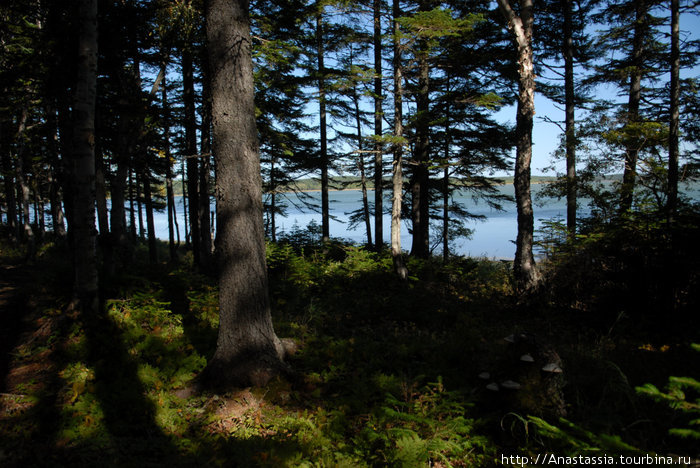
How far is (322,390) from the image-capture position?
14.6ft

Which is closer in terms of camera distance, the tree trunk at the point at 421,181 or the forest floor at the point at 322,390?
the forest floor at the point at 322,390

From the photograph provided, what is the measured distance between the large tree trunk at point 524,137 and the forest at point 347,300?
0.17 feet

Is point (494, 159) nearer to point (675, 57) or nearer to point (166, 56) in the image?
point (675, 57)

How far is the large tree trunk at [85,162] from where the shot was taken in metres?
5.79

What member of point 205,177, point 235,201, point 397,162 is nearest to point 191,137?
point 205,177

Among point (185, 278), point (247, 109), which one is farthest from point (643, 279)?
point (185, 278)

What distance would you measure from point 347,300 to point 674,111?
11732 millimetres

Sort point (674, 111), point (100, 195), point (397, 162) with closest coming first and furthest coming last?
1. point (100, 195)
2. point (397, 162)
3. point (674, 111)

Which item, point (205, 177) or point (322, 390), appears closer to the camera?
point (322, 390)

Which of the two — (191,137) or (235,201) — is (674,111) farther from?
(191,137)

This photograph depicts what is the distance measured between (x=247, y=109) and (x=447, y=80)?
43.5ft

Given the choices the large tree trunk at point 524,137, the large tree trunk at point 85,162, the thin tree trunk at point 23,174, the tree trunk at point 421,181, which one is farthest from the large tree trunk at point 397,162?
the thin tree trunk at point 23,174

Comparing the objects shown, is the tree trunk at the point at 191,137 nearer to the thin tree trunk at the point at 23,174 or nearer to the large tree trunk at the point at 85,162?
the large tree trunk at the point at 85,162

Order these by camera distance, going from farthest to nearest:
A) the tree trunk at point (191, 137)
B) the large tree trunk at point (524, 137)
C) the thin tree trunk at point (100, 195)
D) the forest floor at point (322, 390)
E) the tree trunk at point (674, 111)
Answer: the tree trunk at point (191, 137)
the tree trunk at point (674, 111)
the large tree trunk at point (524, 137)
the thin tree trunk at point (100, 195)
the forest floor at point (322, 390)
